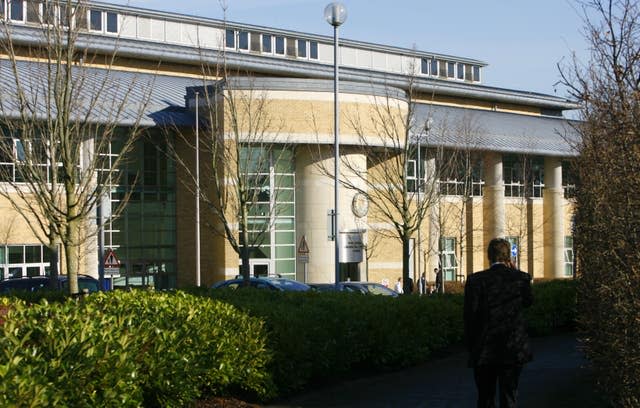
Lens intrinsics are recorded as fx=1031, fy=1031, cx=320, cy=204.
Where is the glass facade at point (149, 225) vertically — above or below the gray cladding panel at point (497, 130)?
below

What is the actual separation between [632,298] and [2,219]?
33247 millimetres

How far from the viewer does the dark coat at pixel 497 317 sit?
8844 mm

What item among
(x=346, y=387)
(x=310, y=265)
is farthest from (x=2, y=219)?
(x=346, y=387)

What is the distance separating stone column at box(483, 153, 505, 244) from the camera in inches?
2110

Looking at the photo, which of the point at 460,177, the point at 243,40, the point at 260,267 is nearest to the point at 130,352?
the point at 260,267

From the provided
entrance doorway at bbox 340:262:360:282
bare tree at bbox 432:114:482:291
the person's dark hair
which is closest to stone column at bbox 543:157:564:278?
bare tree at bbox 432:114:482:291

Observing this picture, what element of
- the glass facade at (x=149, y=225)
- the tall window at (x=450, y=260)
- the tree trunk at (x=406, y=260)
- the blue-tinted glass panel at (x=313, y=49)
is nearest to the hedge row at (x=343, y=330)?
the tree trunk at (x=406, y=260)

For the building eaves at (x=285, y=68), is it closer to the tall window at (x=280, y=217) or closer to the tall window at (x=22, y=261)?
the tall window at (x=280, y=217)

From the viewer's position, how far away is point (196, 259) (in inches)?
1647

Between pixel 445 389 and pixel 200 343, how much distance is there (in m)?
3.94

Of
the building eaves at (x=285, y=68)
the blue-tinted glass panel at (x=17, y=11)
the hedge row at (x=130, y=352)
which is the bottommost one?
the hedge row at (x=130, y=352)

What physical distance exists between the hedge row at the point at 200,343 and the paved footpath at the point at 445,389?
31cm

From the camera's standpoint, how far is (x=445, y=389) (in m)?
13.1

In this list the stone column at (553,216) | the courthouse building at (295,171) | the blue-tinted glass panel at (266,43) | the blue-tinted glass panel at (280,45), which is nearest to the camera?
the courthouse building at (295,171)
